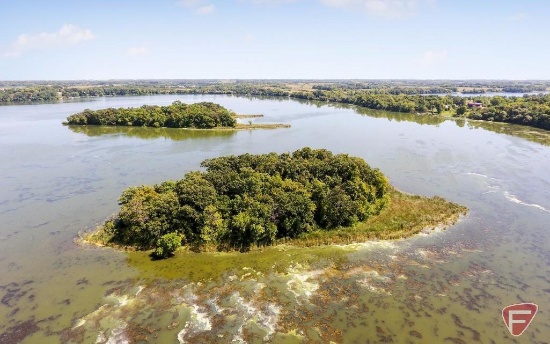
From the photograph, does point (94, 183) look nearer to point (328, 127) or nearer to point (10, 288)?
point (10, 288)

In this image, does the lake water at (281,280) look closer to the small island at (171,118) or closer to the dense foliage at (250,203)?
the dense foliage at (250,203)

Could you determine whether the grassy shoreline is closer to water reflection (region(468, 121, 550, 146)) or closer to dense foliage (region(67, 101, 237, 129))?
water reflection (region(468, 121, 550, 146))

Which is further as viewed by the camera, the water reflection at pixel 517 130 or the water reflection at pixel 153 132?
the water reflection at pixel 153 132

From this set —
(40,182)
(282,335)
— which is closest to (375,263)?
(282,335)

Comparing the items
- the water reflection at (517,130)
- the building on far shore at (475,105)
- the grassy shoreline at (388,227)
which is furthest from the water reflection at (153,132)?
the building on far shore at (475,105)

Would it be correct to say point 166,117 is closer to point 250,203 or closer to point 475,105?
point 250,203

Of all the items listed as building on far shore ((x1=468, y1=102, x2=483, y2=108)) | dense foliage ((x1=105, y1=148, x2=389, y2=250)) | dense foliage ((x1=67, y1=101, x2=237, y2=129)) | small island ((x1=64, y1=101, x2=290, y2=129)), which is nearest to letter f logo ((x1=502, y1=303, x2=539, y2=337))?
dense foliage ((x1=105, y1=148, x2=389, y2=250))
